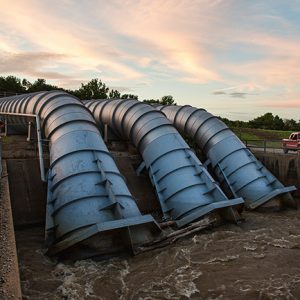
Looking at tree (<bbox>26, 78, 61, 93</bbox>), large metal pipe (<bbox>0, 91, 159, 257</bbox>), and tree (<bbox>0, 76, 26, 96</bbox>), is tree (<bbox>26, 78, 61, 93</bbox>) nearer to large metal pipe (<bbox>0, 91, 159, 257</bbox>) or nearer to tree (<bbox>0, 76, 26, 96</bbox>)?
tree (<bbox>0, 76, 26, 96</bbox>)

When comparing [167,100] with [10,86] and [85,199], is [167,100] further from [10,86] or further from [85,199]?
[85,199]

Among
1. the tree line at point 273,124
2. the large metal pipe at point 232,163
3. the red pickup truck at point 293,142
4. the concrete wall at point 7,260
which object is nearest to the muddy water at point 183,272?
the concrete wall at point 7,260

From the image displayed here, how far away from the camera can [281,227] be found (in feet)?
40.8

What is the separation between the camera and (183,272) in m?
8.66

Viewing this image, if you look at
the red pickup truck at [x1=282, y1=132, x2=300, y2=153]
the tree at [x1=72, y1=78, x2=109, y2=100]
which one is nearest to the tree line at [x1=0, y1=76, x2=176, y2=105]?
the tree at [x1=72, y1=78, x2=109, y2=100]

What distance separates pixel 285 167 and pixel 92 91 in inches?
1581

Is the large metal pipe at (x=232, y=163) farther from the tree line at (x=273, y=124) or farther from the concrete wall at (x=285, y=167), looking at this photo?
the tree line at (x=273, y=124)

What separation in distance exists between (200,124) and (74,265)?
33.1 feet

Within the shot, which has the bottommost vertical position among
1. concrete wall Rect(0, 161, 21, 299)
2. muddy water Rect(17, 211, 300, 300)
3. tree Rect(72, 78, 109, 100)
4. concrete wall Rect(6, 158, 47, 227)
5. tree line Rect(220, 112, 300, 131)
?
muddy water Rect(17, 211, 300, 300)

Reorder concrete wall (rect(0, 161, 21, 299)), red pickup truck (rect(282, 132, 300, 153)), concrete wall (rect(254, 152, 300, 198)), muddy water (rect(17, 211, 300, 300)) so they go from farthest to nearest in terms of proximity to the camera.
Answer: red pickup truck (rect(282, 132, 300, 153)) < concrete wall (rect(254, 152, 300, 198)) < muddy water (rect(17, 211, 300, 300)) < concrete wall (rect(0, 161, 21, 299))

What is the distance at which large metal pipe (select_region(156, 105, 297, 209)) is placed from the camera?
14.8 meters

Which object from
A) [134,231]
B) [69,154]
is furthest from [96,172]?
[134,231]

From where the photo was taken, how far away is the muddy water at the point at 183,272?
7.62 m

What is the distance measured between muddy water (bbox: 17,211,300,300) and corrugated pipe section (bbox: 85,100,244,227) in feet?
3.97
